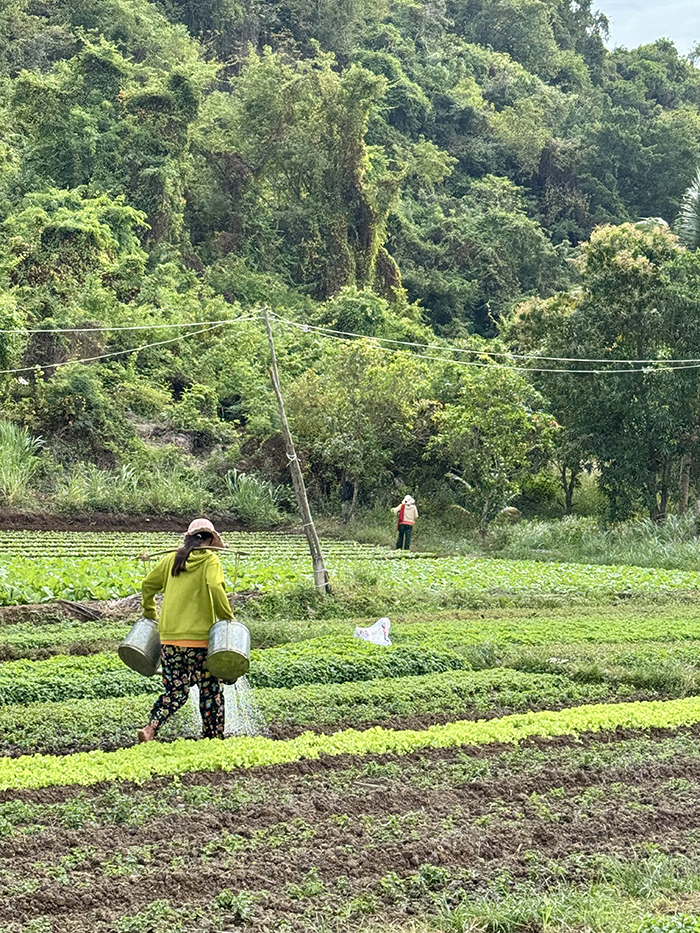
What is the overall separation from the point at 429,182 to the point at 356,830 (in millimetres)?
60480

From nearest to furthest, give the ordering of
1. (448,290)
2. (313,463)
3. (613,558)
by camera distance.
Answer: (613,558), (313,463), (448,290)

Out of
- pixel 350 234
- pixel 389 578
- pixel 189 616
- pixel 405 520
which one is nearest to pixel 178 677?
pixel 189 616

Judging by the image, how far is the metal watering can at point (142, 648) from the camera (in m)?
8.30

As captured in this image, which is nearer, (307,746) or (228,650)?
(228,650)

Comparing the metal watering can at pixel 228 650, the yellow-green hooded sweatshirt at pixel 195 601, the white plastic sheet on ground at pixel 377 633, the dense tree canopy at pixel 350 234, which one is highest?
the dense tree canopy at pixel 350 234

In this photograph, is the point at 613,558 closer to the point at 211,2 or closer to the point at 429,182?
the point at 429,182

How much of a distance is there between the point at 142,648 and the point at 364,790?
2.16m

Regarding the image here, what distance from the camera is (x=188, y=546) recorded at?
27.5 feet

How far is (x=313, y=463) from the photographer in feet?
115

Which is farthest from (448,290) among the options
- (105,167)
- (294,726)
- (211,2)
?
(294,726)

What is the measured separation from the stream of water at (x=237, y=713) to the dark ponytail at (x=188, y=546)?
1113 mm

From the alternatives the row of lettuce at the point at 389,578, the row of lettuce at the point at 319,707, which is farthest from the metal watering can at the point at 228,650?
the row of lettuce at the point at 389,578

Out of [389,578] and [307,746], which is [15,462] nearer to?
Answer: [389,578]

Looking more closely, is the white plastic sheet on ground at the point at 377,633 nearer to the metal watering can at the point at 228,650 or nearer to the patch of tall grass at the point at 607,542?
the metal watering can at the point at 228,650
